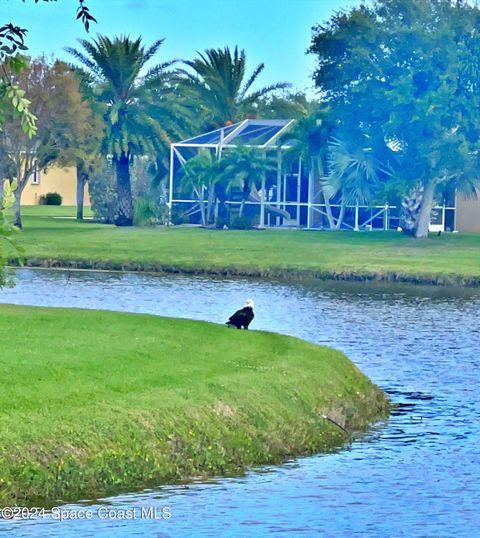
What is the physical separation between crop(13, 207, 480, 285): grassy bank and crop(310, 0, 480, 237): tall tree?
11.5ft

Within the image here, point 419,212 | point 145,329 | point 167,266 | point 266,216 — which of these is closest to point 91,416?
point 145,329

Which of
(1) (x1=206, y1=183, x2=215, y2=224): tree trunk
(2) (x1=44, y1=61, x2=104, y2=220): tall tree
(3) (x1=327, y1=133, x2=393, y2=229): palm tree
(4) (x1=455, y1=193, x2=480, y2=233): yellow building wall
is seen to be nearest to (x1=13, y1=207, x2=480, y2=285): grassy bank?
(3) (x1=327, y1=133, x2=393, y2=229): palm tree

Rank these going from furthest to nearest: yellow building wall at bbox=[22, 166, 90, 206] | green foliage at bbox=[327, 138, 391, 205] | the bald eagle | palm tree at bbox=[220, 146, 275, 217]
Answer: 1. yellow building wall at bbox=[22, 166, 90, 206]
2. palm tree at bbox=[220, 146, 275, 217]
3. green foliage at bbox=[327, 138, 391, 205]
4. the bald eagle

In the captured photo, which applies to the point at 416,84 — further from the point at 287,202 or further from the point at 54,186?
the point at 54,186

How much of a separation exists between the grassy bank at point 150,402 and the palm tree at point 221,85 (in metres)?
68.0

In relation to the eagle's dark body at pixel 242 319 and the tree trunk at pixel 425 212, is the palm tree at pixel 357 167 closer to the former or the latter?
the tree trunk at pixel 425 212

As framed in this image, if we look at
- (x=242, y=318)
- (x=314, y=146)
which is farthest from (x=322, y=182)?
(x=242, y=318)

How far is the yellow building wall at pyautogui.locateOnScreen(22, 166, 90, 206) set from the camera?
132 metres

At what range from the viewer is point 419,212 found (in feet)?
269

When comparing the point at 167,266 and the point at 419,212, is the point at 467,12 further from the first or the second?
the point at 167,266

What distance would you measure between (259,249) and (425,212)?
14.2m

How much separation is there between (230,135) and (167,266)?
106 ft

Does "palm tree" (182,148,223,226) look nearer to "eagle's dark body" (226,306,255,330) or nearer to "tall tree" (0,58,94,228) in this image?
"tall tree" (0,58,94,228)

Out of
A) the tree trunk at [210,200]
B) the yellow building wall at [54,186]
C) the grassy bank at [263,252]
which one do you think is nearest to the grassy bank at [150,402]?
the grassy bank at [263,252]
